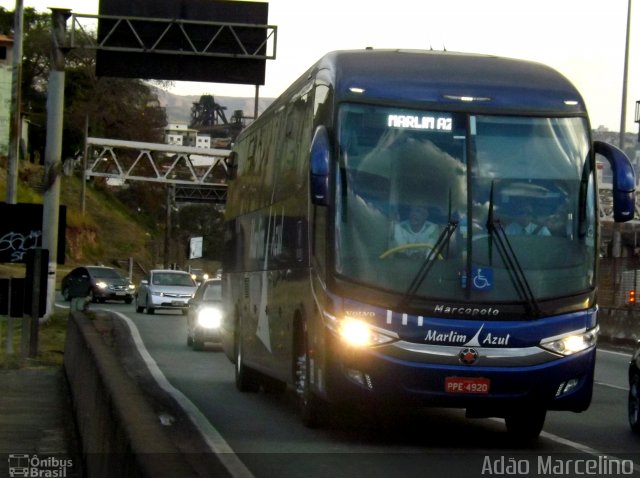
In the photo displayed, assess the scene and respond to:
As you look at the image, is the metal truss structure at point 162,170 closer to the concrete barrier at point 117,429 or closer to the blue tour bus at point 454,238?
the blue tour bus at point 454,238

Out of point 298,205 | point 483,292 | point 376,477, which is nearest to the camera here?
point 376,477

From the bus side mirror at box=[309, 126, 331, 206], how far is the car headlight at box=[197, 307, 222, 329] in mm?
14879

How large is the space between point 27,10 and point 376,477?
385 ft

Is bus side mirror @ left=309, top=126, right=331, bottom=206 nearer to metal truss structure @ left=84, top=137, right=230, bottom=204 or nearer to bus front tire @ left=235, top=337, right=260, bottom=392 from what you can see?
bus front tire @ left=235, top=337, right=260, bottom=392

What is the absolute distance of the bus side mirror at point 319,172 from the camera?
1202cm

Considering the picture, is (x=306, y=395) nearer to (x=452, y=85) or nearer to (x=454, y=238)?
(x=454, y=238)

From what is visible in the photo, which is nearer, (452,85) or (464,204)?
(464,204)

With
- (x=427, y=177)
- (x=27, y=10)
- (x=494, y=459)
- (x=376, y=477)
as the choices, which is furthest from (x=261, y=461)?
(x=27, y=10)

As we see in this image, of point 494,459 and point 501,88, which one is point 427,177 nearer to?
point 501,88

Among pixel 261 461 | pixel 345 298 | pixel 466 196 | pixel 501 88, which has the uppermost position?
pixel 501 88

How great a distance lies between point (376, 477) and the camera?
34.2 feet

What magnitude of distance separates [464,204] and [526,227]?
1.91ft

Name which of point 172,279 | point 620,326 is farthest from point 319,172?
point 172,279

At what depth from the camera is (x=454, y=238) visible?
1215cm
